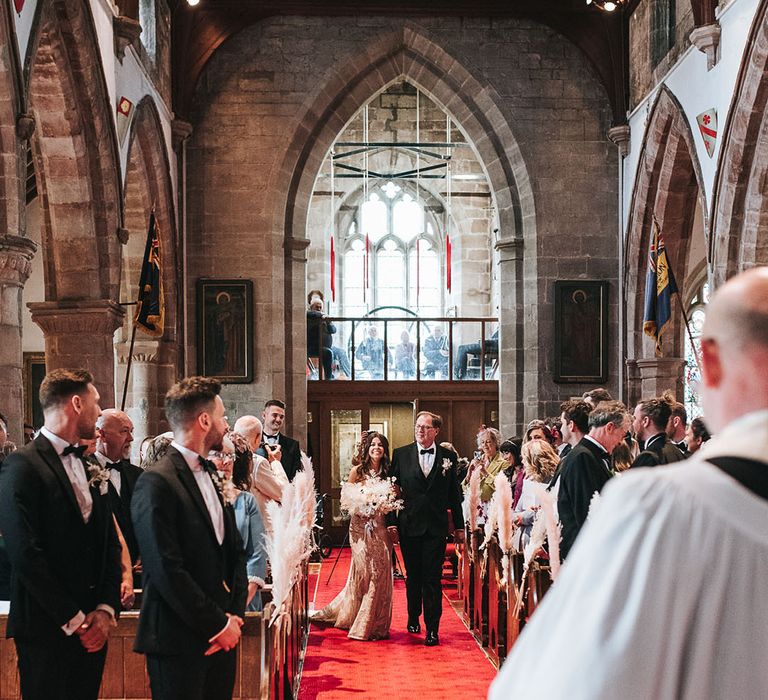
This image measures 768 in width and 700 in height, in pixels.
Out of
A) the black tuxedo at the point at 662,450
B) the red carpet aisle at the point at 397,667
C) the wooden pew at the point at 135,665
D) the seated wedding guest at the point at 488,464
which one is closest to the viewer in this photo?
the wooden pew at the point at 135,665

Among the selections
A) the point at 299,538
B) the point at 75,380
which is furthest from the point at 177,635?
the point at 299,538

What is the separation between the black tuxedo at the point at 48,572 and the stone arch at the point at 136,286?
9.57 m

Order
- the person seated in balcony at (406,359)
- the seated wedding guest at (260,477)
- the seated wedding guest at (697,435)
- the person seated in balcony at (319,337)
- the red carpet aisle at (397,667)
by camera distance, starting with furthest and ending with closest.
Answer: the person seated in balcony at (406,359)
the person seated in balcony at (319,337)
the seated wedding guest at (697,435)
the red carpet aisle at (397,667)
the seated wedding guest at (260,477)

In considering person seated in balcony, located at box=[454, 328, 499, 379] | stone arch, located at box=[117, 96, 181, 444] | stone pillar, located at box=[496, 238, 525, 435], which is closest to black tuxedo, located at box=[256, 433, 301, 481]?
stone arch, located at box=[117, 96, 181, 444]

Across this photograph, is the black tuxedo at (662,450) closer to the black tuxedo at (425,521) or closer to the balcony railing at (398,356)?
the black tuxedo at (425,521)

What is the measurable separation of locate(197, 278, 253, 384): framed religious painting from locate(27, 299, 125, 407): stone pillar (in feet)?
12.1

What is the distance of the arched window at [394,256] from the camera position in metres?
22.0

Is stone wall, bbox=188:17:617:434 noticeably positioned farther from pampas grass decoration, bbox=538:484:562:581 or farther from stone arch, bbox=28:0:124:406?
pampas grass decoration, bbox=538:484:562:581

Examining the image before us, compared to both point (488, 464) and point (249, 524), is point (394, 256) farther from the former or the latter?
point (249, 524)

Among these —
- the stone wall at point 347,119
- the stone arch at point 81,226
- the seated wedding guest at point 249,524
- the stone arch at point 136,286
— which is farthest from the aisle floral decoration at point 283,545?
the stone wall at point 347,119

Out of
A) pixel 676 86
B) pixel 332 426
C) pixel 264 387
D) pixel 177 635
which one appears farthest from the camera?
pixel 332 426

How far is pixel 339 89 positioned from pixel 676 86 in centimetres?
444

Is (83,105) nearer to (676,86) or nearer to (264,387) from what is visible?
(264,387)

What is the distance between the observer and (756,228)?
10133 mm
